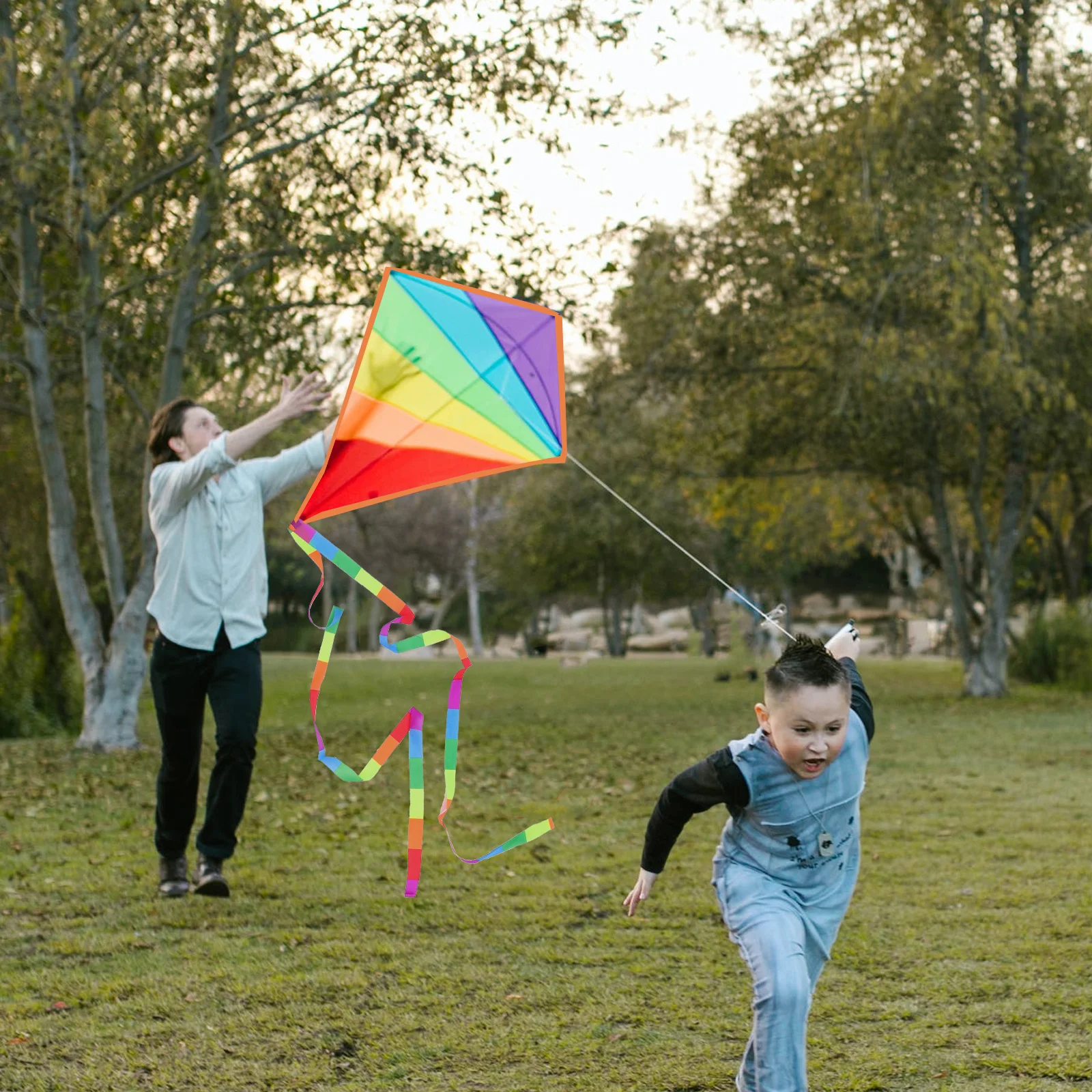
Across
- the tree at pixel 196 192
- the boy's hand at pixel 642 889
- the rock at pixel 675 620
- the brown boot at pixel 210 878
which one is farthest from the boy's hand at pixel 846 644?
the rock at pixel 675 620

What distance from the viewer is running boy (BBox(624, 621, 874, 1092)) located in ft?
11.3

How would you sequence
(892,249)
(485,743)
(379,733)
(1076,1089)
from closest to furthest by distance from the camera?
(1076,1089)
(485,743)
(379,733)
(892,249)

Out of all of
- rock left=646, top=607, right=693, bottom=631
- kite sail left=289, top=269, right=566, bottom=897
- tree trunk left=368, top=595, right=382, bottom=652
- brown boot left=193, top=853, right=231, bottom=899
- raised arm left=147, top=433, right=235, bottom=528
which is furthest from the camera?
rock left=646, top=607, right=693, bottom=631

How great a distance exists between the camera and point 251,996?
15.6 feet

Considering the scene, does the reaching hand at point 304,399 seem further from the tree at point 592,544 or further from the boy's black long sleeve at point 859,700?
the tree at point 592,544

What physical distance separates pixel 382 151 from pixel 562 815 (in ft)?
23.8

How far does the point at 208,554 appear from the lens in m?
6.00

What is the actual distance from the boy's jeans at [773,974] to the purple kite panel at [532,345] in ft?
7.84

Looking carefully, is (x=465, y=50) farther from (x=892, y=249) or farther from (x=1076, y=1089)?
(x=1076, y=1089)

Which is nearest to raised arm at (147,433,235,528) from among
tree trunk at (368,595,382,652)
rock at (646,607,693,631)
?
tree trunk at (368,595,382,652)

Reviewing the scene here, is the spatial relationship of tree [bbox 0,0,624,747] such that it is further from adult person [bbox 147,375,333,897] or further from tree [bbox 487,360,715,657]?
tree [bbox 487,360,715,657]

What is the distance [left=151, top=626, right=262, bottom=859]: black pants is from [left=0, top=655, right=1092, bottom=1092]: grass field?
423 millimetres

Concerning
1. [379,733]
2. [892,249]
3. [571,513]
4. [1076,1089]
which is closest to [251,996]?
[1076,1089]

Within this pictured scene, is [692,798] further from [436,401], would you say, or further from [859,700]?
[436,401]
